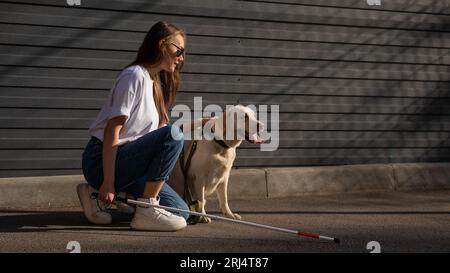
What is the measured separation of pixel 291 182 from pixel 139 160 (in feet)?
→ 10.2

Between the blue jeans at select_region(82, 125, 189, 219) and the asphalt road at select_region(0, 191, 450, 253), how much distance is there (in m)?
0.37

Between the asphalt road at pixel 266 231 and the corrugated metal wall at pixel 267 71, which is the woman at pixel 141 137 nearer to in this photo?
the asphalt road at pixel 266 231

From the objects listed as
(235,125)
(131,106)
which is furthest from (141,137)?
(235,125)

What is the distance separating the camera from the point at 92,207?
5047mm

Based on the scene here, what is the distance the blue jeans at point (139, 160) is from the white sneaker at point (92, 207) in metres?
0.20

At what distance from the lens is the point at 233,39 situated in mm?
7355

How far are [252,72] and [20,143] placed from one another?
2682 millimetres

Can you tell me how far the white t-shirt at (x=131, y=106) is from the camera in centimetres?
449

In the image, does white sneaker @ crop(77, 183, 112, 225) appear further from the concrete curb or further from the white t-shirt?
the concrete curb

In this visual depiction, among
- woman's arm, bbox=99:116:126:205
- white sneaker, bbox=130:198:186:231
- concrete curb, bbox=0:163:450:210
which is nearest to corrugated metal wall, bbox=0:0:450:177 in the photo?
concrete curb, bbox=0:163:450:210

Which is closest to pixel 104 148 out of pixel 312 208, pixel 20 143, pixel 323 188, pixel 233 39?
pixel 20 143
